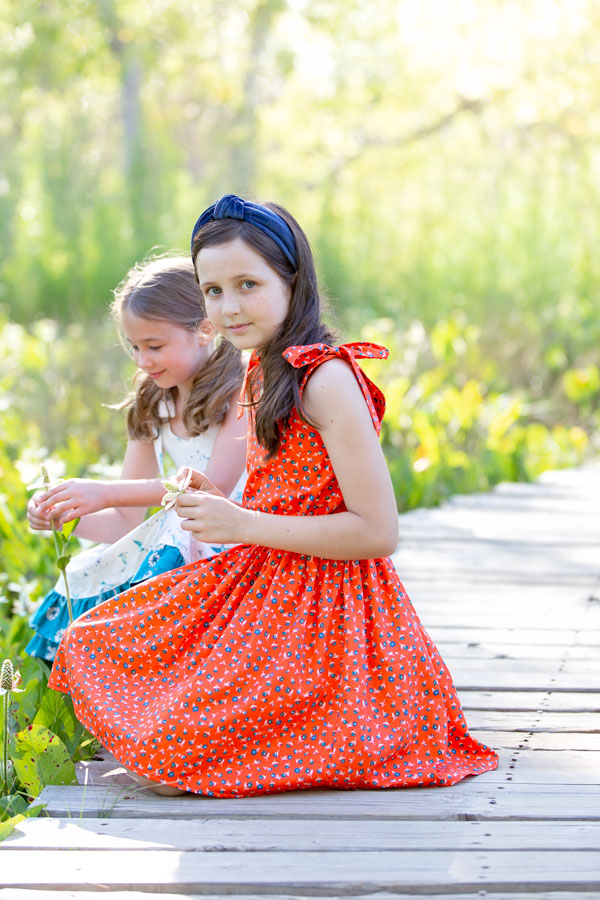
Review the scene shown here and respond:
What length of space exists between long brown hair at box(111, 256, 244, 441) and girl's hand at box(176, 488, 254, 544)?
0.61 m

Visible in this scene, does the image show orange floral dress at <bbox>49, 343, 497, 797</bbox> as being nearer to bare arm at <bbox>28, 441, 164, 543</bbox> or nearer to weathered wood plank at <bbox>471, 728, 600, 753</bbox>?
weathered wood plank at <bbox>471, 728, 600, 753</bbox>

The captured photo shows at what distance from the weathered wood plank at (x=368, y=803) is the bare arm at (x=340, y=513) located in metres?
0.45

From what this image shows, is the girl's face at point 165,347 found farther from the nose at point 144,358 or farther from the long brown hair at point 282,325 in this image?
the long brown hair at point 282,325

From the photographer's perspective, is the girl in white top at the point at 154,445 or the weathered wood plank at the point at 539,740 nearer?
the weathered wood plank at the point at 539,740

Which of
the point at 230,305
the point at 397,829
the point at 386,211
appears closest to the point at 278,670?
the point at 397,829

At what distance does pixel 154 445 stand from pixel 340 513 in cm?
90

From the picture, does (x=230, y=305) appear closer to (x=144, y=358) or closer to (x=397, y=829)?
(x=144, y=358)

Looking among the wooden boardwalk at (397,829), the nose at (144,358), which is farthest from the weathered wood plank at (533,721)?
the nose at (144,358)

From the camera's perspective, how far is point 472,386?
236 inches

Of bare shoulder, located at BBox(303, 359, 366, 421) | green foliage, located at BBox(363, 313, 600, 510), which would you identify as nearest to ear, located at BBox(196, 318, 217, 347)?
bare shoulder, located at BBox(303, 359, 366, 421)

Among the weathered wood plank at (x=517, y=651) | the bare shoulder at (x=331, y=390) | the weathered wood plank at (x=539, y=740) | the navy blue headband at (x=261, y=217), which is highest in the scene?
the navy blue headband at (x=261, y=217)

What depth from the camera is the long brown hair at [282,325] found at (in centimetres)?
217

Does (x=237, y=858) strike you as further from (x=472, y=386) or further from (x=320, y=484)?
(x=472, y=386)

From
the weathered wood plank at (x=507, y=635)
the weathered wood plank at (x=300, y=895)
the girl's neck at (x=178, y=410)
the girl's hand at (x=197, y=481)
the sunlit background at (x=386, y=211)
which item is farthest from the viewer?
the sunlit background at (x=386, y=211)
